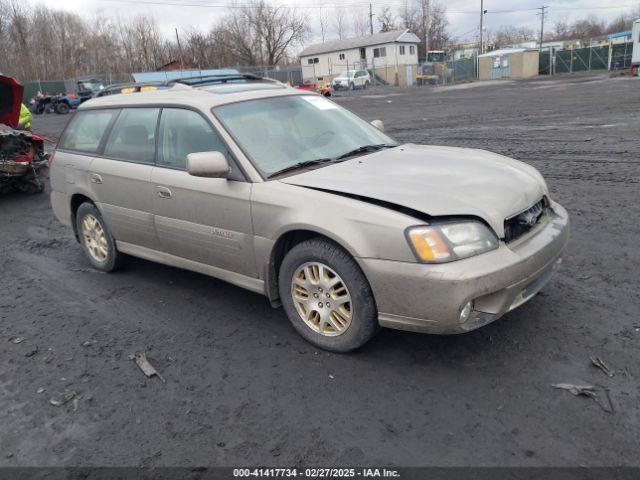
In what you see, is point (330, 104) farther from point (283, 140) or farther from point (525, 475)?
point (525, 475)

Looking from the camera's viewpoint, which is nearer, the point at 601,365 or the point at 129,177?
the point at 601,365

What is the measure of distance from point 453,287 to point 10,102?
9.72m

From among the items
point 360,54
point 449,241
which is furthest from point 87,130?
point 360,54

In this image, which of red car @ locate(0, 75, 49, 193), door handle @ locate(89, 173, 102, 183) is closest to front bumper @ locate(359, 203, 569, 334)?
door handle @ locate(89, 173, 102, 183)

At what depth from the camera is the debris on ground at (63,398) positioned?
3.13 metres

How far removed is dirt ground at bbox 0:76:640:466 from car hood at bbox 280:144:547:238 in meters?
0.90

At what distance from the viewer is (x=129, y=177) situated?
4465 mm

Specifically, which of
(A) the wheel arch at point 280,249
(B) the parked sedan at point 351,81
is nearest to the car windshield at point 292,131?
(A) the wheel arch at point 280,249

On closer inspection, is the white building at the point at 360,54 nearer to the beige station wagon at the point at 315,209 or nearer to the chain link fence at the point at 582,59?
the chain link fence at the point at 582,59

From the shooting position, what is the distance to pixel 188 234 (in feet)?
13.3

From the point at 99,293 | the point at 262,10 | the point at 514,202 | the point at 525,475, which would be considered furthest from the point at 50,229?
the point at 262,10

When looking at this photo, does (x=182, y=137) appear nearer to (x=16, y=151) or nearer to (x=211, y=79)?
(x=211, y=79)

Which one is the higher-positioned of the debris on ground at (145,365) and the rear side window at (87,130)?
the rear side window at (87,130)

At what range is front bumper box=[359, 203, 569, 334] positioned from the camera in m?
2.85
